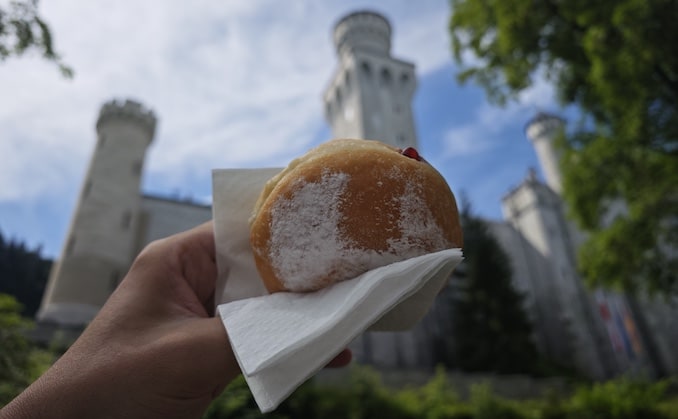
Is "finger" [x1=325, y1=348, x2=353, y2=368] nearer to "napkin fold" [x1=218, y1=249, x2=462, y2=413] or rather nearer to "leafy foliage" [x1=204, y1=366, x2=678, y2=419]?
"napkin fold" [x1=218, y1=249, x2=462, y2=413]

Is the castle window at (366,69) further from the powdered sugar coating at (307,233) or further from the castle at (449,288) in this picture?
the powdered sugar coating at (307,233)

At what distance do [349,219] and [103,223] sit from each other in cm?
2029

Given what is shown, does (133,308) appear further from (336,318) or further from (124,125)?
(124,125)

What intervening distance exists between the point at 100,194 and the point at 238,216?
20484 millimetres

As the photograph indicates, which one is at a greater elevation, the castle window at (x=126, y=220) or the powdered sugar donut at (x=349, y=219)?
the castle window at (x=126, y=220)

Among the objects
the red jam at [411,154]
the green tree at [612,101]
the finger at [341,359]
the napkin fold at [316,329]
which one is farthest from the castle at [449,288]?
the red jam at [411,154]

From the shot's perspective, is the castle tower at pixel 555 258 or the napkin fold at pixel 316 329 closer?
the napkin fold at pixel 316 329

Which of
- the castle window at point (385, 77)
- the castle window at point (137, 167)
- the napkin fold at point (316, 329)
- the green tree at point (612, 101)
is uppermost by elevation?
the castle window at point (385, 77)

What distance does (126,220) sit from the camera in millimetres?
19516

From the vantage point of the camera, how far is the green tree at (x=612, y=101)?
25.6 feet

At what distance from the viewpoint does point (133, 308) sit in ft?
4.90

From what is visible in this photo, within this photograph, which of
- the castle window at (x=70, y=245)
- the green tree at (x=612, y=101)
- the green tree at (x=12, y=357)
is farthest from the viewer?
the castle window at (x=70, y=245)

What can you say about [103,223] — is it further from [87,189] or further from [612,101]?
[612,101]

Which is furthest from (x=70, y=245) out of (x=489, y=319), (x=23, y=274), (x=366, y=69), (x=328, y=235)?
(x=489, y=319)
